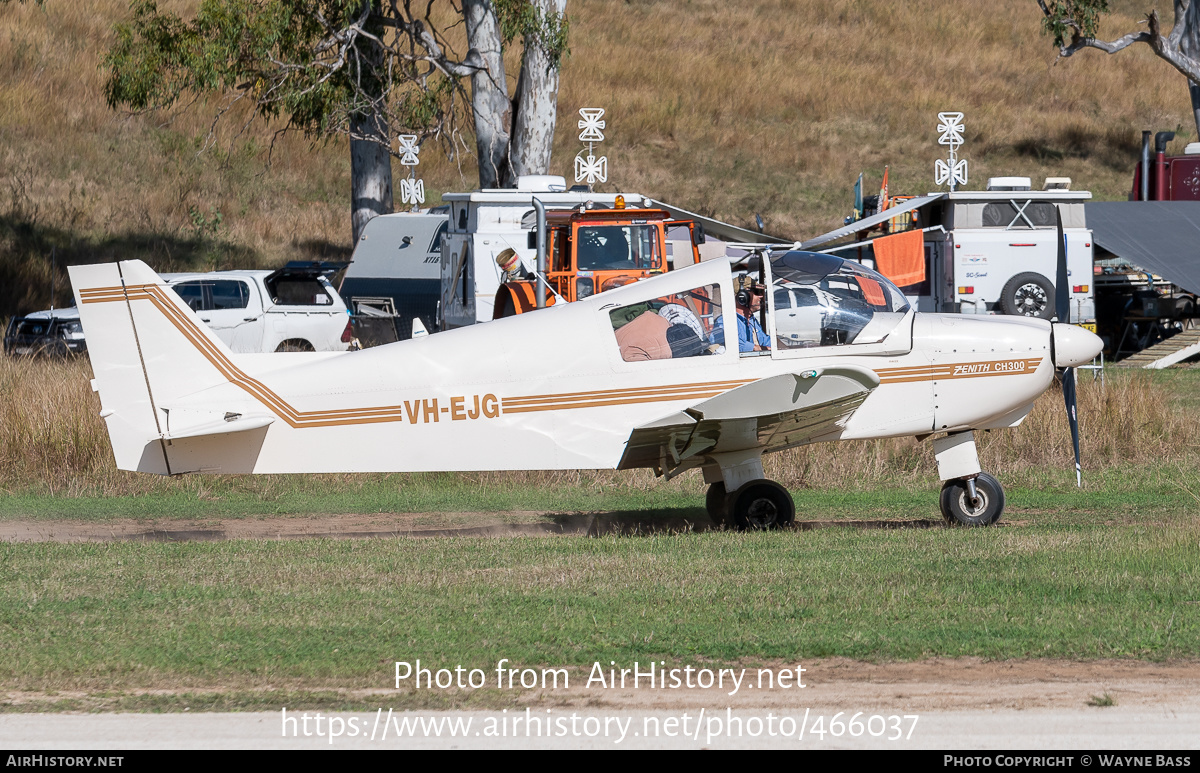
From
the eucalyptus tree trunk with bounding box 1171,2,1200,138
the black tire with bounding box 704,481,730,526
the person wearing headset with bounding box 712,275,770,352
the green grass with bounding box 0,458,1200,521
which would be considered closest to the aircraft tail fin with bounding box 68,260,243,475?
the green grass with bounding box 0,458,1200,521

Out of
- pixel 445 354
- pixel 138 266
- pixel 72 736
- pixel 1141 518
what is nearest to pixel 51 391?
pixel 138 266

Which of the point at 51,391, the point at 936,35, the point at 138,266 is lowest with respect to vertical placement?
the point at 51,391

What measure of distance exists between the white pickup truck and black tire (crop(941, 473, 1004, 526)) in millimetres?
12765

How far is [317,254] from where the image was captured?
34.8 meters

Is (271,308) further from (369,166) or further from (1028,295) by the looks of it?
(1028,295)

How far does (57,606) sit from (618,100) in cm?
4018

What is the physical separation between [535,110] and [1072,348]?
577 inches

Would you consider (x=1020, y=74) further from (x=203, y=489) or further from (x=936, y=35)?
(x=203, y=489)

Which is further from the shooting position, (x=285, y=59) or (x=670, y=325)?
(x=285, y=59)

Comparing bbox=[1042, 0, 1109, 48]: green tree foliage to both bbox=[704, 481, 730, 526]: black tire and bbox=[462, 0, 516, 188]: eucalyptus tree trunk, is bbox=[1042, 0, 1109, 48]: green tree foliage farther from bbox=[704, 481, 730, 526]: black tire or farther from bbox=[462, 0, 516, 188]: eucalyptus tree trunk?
bbox=[704, 481, 730, 526]: black tire

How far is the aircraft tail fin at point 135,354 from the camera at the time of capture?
30.4 feet

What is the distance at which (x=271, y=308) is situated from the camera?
69.9ft

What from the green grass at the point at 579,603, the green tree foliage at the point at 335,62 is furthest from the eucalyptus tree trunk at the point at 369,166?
the green grass at the point at 579,603

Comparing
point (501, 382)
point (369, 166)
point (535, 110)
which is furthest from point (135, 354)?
point (369, 166)
